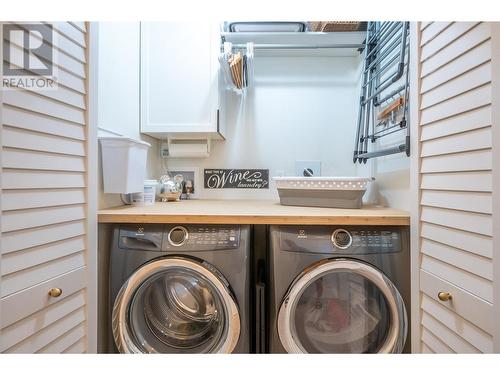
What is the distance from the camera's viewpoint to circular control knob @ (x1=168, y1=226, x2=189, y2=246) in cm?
118

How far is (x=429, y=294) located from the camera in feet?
3.28

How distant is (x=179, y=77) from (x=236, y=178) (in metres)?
0.84

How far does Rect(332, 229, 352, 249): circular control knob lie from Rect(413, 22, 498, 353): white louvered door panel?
0.90 feet

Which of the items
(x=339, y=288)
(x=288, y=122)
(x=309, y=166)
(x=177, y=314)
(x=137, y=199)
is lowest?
(x=177, y=314)

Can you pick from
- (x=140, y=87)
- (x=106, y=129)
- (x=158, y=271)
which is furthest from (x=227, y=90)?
(x=158, y=271)

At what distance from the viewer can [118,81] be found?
1.44 m

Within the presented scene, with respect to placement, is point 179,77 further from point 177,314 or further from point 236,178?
point 177,314

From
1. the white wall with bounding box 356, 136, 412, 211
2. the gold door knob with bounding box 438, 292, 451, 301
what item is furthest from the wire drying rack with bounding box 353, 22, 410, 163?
the gold door knob with bounding box 438, 292, 451, 301

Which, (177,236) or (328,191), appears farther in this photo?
(328,191)

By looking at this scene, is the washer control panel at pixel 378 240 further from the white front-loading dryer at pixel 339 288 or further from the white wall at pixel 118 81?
the white wall at pixel 118 81

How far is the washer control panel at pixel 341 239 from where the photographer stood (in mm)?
1146

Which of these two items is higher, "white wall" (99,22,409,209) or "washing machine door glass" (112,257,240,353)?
"white wall" (99,22,409,209)

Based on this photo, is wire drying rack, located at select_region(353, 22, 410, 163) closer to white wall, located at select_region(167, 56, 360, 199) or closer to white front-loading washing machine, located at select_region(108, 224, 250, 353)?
white wall, located at select_region(167, 56, 360, 199)

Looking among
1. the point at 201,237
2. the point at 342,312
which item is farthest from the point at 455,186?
the point at 201,237
